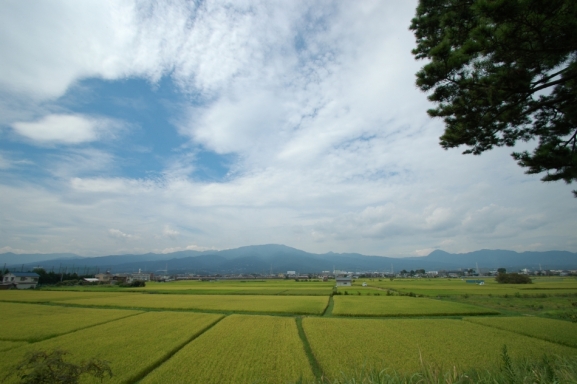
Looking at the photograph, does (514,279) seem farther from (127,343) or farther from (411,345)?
(127,343)

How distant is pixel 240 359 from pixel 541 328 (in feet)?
47.9

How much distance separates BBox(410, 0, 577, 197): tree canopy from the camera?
461cm

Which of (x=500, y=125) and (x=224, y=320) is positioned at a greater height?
(x=500, y=125)

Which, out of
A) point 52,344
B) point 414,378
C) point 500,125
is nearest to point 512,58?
point 500,125

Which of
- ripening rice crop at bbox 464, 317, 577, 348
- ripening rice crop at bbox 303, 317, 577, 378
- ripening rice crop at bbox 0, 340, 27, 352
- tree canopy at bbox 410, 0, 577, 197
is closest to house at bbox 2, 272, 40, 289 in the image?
ripening rice crop at bbox 0, 340, 27, 352

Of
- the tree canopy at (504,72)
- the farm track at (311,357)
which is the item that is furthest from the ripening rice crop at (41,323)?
the tree canopy at (504,72)

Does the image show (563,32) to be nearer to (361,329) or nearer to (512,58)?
(512,58)

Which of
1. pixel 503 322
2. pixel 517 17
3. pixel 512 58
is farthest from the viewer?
pixel 503 322

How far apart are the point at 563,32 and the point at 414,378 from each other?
576 centimetres

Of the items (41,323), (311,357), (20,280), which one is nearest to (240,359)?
(311,357)

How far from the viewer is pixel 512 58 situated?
5352mm

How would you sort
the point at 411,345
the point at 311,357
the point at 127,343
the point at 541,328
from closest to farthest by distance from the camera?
the point at 311,357, the point at 411,345, the point at 127,343, the point at 541,328

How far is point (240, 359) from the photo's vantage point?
32.0ft

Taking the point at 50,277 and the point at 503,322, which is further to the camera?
the point at 50,277
